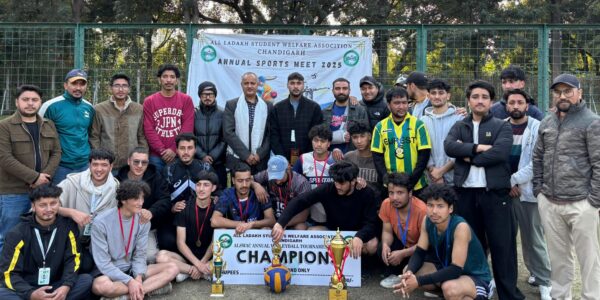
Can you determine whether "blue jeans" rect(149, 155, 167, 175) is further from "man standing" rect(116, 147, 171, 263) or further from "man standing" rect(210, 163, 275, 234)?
"man standing" rect(210, 163, 275, 234)

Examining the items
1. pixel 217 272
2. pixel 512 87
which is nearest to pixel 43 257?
pixel 217 272

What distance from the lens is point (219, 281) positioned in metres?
4.96

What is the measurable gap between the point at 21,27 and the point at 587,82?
29.7 ft

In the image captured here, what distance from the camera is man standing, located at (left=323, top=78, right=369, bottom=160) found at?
20.0 feet

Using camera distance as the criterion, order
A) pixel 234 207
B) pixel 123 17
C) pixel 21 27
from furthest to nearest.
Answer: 1. pixel 123 17
2. pixel 21 27
3. pixel 234 207

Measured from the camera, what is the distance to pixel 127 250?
4.91 metres

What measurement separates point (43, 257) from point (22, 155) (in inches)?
54.0

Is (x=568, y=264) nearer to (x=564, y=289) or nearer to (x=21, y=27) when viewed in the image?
(x=564, y=289)

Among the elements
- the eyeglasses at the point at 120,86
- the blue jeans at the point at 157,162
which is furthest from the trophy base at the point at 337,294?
the eyeglasses at the point at 120,86

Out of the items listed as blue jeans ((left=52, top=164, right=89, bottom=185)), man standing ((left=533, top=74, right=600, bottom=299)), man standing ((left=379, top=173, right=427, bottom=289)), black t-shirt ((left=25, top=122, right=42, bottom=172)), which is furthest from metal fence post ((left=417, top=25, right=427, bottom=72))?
black t-shirt ((left=25, top=122, right=42, bottom=172))

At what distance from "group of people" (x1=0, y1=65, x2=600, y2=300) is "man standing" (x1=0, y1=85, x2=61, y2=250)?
0.05 ft

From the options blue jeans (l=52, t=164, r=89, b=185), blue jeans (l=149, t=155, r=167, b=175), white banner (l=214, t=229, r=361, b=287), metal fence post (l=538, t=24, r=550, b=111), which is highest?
metal fence post (l=538, t=24, r=550, b=111)

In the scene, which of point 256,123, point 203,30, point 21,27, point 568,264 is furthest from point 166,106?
point 568,264

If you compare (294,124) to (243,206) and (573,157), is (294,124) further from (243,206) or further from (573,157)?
(573,157)
